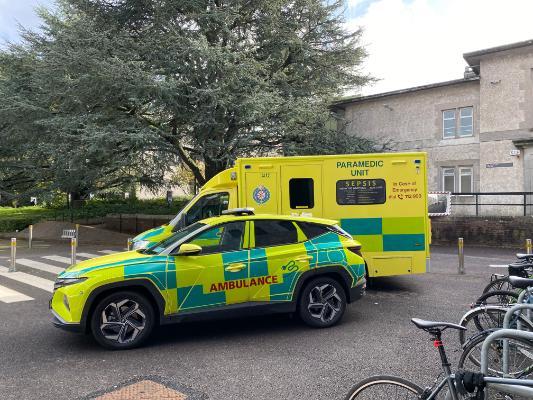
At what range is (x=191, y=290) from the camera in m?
5.75

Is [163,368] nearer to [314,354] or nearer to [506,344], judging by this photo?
[314,354]

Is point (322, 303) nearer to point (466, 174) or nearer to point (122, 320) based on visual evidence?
point (122, 320)

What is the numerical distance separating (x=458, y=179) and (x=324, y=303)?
17034 millimetres

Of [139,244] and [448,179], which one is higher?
[448,179]

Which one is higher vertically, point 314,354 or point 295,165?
point 295,165

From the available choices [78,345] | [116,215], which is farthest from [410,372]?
[116,215]

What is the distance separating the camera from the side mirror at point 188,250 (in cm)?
572

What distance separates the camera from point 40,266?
12.8 metres

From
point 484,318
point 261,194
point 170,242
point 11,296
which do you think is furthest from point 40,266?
point 484,318

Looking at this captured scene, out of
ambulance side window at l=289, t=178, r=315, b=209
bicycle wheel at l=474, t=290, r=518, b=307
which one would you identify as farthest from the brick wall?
bicycle wheel at l=474, t=290, r=518, b=307

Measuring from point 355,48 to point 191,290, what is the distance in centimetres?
1635

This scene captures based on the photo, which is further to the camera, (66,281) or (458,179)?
(458,179)

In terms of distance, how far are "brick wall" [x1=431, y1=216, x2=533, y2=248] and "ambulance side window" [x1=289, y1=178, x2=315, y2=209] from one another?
9.96 metres

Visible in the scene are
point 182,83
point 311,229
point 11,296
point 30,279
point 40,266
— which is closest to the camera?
point 311,229
